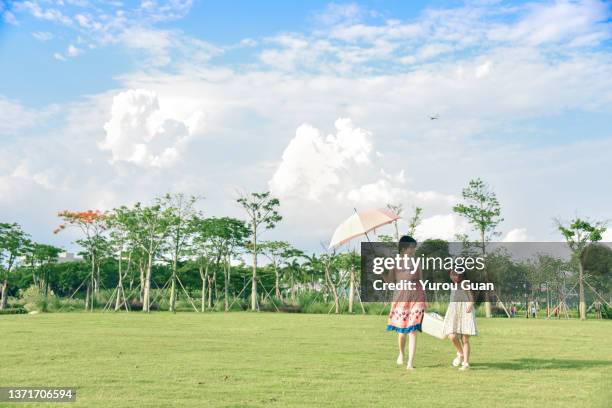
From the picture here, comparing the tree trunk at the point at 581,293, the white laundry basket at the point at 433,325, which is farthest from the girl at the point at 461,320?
the tree trunk at the point at 581,293

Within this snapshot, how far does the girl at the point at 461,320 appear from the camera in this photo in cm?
1085

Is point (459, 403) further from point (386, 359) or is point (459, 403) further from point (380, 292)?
point (380, 292)

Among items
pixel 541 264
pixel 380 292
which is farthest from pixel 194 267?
pixel 541 264

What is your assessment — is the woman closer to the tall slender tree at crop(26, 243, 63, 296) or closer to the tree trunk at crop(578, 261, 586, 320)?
the tree trunk at crop(578, 261, 586, 320)

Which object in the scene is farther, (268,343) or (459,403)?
(268,343)

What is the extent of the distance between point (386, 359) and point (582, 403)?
4772 mm

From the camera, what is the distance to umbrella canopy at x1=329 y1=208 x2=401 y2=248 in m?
12.0

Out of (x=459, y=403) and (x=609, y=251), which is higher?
(x=609, y=251)

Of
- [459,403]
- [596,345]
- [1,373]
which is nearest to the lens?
[459,403]

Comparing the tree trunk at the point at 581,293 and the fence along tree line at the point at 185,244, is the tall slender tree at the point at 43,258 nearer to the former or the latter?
the fence along tree line at the point at 185,244

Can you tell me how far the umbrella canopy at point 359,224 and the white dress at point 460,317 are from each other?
1816 millimetres

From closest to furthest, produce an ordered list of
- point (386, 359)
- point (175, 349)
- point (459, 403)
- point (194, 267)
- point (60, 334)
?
1. point (459, 403)
2. point (386, 359)
3. point (175, 349)
4. point (60, 334)
5. point (194, 267)

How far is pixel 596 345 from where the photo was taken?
664 inches

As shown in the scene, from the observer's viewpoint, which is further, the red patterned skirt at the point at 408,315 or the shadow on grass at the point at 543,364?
the shadow on grass at the point at 543,364
